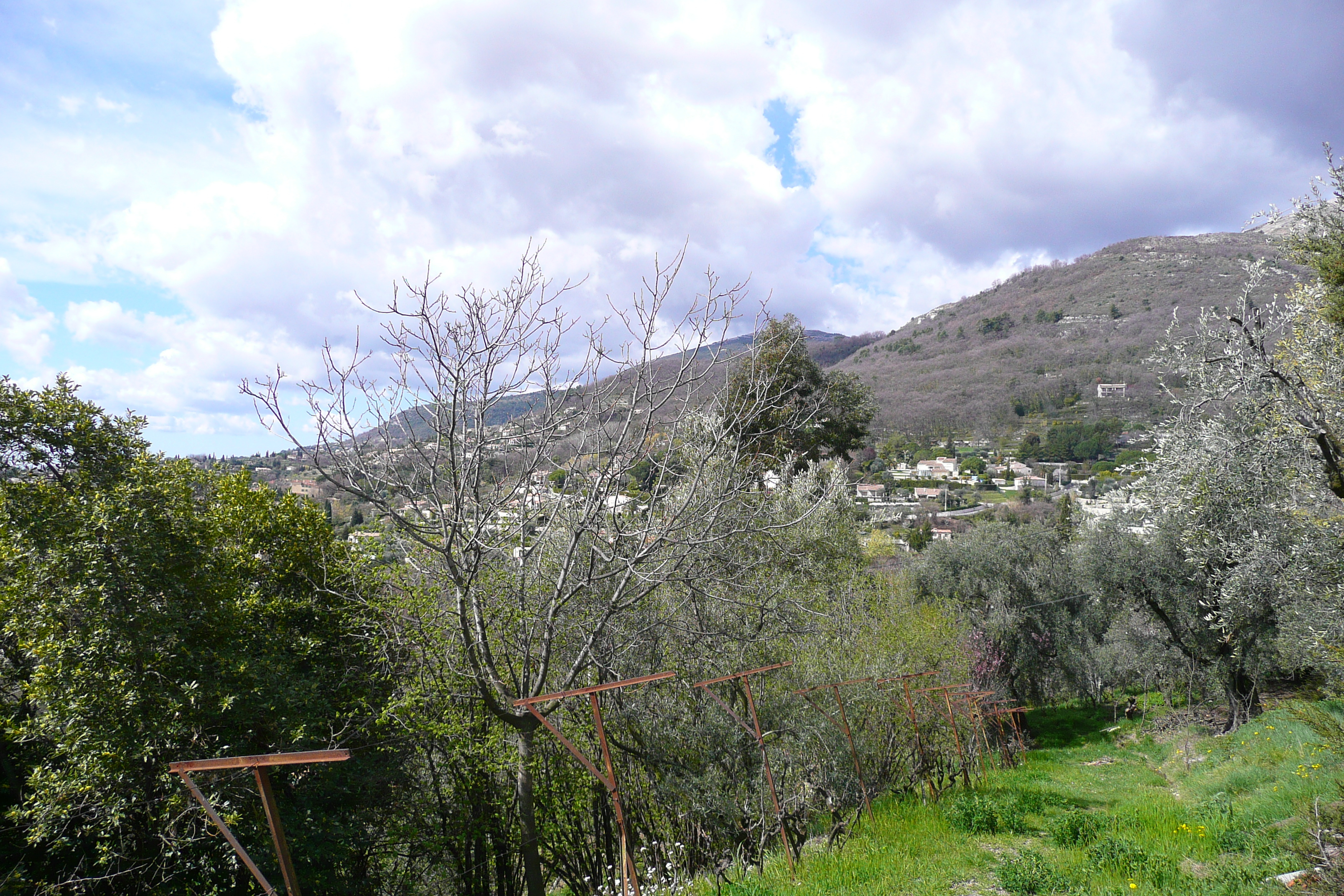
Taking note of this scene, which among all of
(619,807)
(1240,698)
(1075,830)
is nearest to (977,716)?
(1075,830)

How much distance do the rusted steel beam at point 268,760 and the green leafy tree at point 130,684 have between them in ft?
13.8

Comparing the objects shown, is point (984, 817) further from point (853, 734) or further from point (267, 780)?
point (267, 780)

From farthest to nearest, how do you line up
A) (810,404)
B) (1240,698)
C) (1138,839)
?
(1240,698)
(810,404)
(1138,839)

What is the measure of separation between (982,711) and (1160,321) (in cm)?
9143

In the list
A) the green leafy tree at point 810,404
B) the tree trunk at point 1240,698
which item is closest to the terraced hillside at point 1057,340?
the green leafy tree at point 810,404

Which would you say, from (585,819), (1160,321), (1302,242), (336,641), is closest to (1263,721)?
(1302,242)

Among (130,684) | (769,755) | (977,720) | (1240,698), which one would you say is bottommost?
(1240,698)

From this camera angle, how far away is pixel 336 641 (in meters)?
10.2

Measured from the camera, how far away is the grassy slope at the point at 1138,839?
18.5 feet

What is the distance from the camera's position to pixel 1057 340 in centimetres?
10000

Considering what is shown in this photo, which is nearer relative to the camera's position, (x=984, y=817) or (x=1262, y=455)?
(x=984, y=817)

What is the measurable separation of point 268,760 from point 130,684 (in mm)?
5351

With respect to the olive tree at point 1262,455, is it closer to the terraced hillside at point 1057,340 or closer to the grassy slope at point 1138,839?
the grassy slope at point 1138,839

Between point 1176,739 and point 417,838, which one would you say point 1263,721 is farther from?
point 417,838
